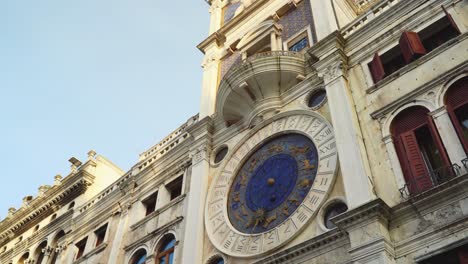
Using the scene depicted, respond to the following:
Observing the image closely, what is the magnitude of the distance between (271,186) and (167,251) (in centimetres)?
503

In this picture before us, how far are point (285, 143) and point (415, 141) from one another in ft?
14.8

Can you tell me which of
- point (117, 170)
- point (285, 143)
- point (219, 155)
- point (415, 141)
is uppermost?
point (117, 170)

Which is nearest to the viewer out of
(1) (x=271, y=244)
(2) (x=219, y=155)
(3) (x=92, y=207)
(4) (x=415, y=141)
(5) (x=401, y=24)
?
(4) (x=415, y=141)

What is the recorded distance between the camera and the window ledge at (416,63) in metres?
12.4

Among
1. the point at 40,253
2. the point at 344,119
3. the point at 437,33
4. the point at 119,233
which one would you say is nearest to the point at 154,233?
the point at 119,233

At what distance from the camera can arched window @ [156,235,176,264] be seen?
16.7 metres

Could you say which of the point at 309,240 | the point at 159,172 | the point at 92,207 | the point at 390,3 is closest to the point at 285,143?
the point at 309,240

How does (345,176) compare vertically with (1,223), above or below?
below

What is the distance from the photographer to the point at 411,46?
42.8 ft

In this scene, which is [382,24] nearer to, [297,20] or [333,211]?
[297,20]

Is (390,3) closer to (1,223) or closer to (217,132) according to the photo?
(217,132)

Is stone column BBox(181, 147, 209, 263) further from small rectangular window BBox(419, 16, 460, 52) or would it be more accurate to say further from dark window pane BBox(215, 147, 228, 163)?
small rectangular window BBox(419, 16, 460, 52)

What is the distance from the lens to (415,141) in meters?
11.7

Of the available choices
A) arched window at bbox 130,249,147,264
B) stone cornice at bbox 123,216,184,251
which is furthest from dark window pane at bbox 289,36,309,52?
arched window at bbox 130,249,147,264
